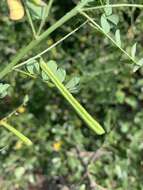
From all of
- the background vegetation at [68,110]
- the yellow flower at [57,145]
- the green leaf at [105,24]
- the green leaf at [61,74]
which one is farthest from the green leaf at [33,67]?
the yellow flower at [57,145]

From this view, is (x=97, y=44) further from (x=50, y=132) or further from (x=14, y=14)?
(x=14, y=14)

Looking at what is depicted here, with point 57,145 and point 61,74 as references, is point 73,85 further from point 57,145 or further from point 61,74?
point 57,145

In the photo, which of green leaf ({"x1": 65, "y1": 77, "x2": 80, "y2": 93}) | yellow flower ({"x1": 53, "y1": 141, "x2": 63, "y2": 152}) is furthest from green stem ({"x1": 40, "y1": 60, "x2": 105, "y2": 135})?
yellow flower ({"x1": 53, "y1": 141, "x2": 63, "y2": 152})

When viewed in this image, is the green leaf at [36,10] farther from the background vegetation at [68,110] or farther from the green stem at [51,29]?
the background vegetation at [68,110]

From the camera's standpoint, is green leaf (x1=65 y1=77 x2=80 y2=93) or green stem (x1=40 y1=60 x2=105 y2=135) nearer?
green stem (x1=40 y1=60 x2=105 y2=135)

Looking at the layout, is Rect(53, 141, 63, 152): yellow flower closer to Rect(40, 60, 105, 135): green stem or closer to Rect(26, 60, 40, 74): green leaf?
Rect(26, 60, 40, 74): green leaf

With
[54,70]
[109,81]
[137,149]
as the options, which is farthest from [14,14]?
[109,81]
